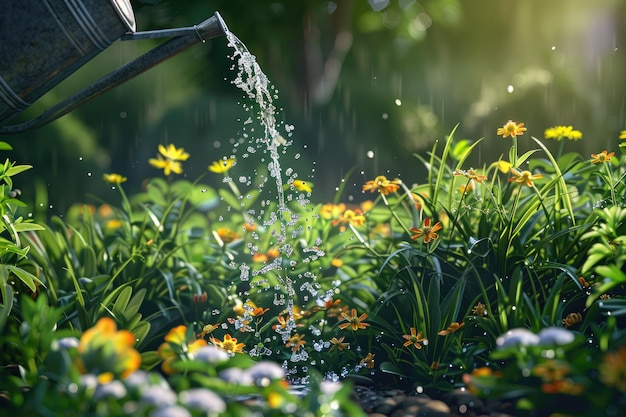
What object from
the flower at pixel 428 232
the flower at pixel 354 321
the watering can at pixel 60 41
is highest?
the watering can at pixel 60 41

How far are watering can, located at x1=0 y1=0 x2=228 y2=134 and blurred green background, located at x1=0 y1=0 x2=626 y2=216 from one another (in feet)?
8.29

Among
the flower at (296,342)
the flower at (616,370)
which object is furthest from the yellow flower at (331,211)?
the flower at (616,370)

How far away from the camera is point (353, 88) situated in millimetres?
5500

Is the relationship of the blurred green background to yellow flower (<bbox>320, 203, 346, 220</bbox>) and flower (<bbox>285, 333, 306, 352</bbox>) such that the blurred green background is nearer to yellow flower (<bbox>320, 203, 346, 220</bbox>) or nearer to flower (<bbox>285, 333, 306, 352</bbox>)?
yellow flower (<bbox>320, 203, 346, 220</bbox>)

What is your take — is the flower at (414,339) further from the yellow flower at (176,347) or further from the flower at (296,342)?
the yellow flower at (176,347)

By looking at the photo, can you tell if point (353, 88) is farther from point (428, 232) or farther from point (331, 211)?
point (428, 232)

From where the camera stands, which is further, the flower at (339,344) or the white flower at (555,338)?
the flower at (339,344)

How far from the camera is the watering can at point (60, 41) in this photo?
5.12ft

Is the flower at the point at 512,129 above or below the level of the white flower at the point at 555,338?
above

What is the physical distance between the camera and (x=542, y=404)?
3.52ft

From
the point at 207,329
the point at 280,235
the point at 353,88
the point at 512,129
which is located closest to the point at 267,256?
the point at 280,235

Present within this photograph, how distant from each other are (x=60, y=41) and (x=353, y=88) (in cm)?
406

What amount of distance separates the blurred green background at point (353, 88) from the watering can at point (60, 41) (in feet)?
8.29

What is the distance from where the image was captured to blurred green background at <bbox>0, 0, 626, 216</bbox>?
14.6 feet
